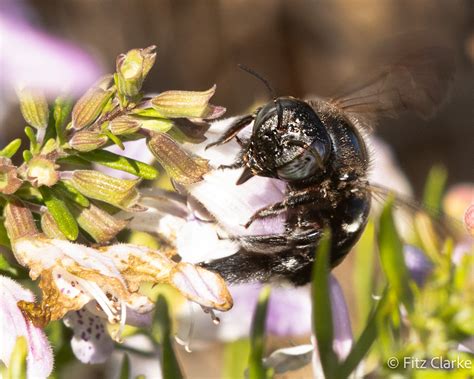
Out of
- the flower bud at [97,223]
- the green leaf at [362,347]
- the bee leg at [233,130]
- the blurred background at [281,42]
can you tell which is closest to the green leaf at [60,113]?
the flower bud at [97,223]

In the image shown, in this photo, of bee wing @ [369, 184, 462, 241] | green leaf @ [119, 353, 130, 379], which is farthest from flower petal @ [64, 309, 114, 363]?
bee wing @ [369, 184, 462, 241]

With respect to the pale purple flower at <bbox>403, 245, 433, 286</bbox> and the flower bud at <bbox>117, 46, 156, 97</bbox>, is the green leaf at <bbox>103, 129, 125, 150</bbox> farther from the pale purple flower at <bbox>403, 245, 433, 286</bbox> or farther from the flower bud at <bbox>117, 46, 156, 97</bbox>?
the pale purple flower at <bbox>403, 245, 433, 286</bbox>

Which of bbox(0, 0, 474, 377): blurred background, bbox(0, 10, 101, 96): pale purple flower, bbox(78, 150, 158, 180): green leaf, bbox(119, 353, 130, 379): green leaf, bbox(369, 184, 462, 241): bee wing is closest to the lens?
bbox(78, 150, 158, 180): green leaf

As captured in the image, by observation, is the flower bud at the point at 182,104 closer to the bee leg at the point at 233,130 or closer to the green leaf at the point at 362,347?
the bee leg at the point at 233,130

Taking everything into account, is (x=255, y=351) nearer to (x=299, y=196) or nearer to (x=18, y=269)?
(x=299, y=196)

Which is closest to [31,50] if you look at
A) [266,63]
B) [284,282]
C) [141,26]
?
[141,26]

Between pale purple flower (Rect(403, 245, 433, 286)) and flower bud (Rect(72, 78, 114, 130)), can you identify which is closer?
flower bud (Rect(72, 78, 114, 130))
